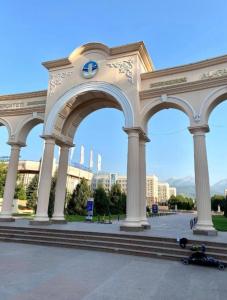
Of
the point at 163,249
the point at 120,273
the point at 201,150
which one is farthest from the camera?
the point at 201,150

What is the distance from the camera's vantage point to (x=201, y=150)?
1027 centimetres

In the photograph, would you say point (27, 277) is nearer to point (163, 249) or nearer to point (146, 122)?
point (163, 249)

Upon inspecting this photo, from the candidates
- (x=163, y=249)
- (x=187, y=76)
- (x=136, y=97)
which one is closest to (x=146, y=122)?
(x=136, y=97)

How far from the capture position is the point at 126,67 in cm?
1216

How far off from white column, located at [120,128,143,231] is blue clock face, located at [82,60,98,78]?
12.2 ft

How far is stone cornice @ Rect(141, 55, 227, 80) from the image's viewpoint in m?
10.7

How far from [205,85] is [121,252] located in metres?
7.58

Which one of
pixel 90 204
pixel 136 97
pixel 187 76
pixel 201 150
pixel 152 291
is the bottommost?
pixel 152 291

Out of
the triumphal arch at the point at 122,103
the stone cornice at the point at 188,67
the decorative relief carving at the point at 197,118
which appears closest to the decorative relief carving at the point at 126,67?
the triumphal arch at the point at 122,103

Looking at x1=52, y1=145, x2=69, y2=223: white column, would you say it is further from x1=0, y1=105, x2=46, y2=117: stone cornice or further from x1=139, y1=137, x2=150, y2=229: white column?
x1=139, y1=137, x2=150, y2=229: white column

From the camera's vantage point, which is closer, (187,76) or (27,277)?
(27,277)

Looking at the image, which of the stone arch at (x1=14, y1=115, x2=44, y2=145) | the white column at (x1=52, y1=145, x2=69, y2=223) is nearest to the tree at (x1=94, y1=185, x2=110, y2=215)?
the white column at (x1=52, y1=145, x2=69, y2=223)

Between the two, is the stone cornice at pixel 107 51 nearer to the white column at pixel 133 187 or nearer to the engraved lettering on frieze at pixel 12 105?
the engraved lettering on frieze at pixel 12 105

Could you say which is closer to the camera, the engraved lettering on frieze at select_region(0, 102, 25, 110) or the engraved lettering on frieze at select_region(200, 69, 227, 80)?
the engraved lettering on frieze at select_region(200, 69, 227, 80)
